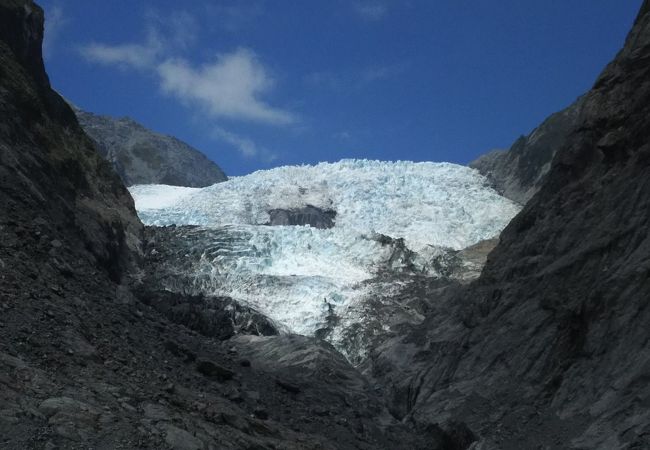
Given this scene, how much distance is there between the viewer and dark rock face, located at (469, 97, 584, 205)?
61.1m

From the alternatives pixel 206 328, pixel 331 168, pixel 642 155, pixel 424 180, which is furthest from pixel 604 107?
pixel 331 168

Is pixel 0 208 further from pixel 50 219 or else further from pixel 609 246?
pixel 609 246

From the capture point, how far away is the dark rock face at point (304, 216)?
56.2m

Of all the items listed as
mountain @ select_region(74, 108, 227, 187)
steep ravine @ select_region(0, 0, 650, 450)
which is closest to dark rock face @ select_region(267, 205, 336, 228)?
mountain @ select_region(74, 108, 227, 187)

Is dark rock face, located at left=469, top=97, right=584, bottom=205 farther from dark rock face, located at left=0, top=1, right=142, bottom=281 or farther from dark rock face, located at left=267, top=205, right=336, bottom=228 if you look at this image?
dark rock face, located at left=0, top=1, right=142, bottom=281

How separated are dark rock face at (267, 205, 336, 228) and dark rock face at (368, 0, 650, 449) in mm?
33536

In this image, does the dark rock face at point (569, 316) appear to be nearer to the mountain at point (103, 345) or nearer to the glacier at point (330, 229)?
the mountain at point (103, 345)

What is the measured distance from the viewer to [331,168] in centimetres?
6544

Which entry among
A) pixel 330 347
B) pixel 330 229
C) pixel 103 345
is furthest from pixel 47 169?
pixel 330 229

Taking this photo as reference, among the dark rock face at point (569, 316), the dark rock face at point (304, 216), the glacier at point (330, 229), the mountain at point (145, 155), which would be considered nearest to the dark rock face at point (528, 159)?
the glacier at point (330, 229)

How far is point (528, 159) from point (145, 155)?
36.5 m

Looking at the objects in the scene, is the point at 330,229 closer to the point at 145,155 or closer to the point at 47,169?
the point at 47,169

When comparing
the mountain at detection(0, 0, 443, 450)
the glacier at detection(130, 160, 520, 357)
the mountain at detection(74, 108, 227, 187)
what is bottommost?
the mountain at detection(0, 0, 443, 450)

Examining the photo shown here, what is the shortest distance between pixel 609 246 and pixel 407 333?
11412 millimetres
